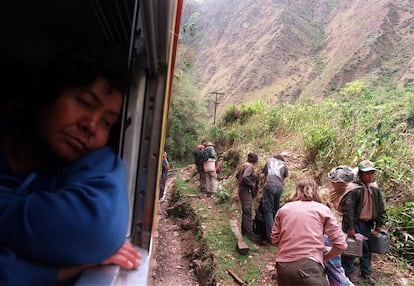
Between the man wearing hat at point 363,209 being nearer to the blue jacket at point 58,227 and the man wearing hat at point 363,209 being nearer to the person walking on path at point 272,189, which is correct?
the person walking on path at point 272,189

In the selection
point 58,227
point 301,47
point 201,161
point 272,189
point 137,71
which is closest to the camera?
point 58,227

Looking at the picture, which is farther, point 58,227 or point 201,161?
point 201,161

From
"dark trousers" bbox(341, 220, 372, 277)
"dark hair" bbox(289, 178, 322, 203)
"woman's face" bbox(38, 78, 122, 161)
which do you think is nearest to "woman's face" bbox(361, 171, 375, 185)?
"dark trousers" bbox(341, 220, 372, 277)

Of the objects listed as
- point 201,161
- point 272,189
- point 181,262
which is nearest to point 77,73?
point 272,189

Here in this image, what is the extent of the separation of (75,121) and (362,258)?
448 centimetres

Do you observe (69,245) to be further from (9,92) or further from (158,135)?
(9,92)

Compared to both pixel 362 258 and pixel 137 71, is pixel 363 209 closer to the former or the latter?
pixel 362 258

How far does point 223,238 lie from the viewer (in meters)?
6.30

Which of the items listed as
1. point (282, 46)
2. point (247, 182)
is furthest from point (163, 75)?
point (282, 46)

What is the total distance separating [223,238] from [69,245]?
5651 millimetres

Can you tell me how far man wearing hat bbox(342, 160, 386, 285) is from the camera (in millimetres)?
4012

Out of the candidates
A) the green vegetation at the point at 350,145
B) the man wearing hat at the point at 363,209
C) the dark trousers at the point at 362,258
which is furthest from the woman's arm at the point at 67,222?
the green vegetation at the point at 350,145

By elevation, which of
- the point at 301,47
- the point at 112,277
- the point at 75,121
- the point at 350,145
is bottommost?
the point at 350,145

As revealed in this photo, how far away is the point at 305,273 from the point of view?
9.71 feet
